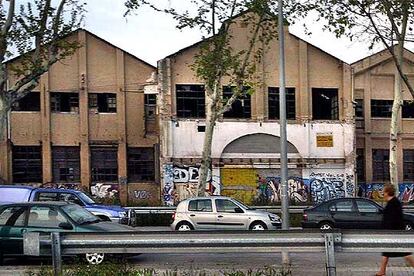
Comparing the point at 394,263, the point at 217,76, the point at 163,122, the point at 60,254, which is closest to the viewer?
the point at 60,254

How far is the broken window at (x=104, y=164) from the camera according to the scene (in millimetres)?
40438

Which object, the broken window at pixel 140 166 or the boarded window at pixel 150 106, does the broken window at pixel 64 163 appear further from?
the boarded window at pixel 150 106

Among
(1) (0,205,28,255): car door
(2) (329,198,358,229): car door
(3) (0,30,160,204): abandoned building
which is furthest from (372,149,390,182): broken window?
(1) (0,205,28,255): car door

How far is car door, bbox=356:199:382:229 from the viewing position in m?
22.4

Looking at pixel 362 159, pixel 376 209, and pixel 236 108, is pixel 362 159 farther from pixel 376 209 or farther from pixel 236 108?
pixel 376 209

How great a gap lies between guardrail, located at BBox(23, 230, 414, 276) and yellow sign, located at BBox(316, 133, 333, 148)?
32736 millimetres

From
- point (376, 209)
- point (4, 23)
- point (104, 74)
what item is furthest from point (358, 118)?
point (4, 23)

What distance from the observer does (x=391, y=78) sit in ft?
146

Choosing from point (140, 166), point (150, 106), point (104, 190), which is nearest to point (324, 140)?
point (150, 106)

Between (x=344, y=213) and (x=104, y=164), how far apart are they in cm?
2130

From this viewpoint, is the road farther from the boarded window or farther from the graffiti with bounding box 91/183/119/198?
the boarded window

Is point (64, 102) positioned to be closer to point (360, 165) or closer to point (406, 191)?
point (360, 165)

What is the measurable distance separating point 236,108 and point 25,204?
2744 cm

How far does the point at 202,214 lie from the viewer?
73.5ft
